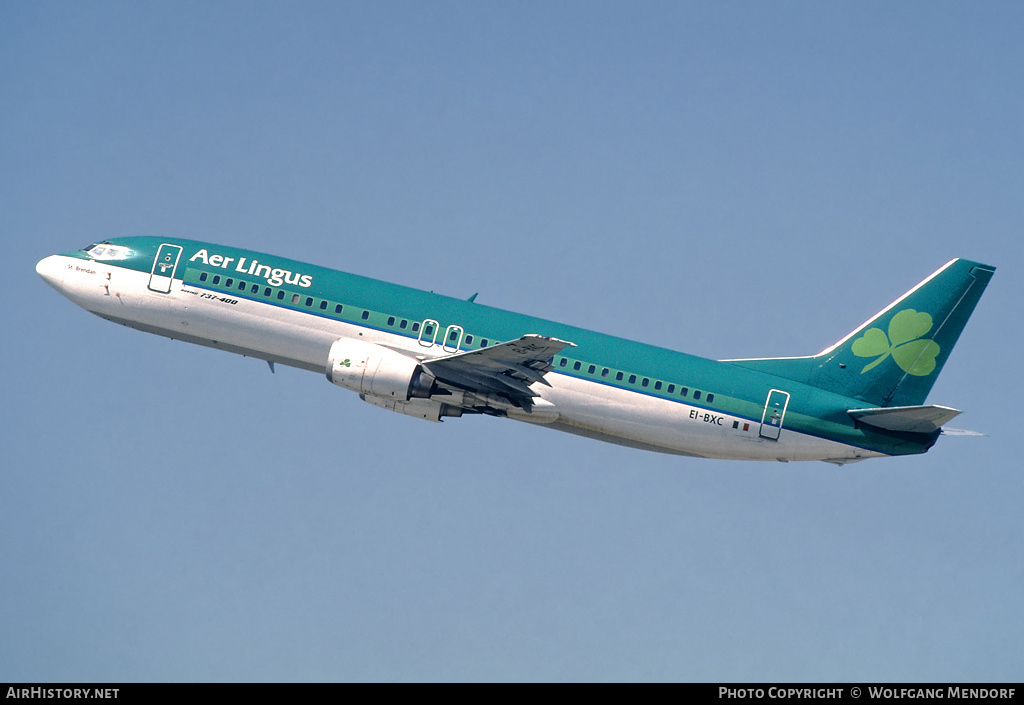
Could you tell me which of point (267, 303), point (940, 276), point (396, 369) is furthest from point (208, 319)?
point (940, 276)

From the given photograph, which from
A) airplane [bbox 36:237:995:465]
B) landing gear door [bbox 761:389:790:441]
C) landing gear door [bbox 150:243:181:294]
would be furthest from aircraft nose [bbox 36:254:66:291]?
landing gear door [bbox 761:389:790:441]

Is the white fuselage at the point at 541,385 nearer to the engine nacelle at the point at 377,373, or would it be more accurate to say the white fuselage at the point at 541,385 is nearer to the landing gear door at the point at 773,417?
the landing gear door at the point at 773,417

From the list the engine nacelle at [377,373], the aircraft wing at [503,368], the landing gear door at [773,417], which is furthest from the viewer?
the landing gear door at [773,417]

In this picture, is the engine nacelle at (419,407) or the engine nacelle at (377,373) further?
the engine nacelle at (419,407)

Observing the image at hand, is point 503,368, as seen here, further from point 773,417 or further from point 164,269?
point 164,269

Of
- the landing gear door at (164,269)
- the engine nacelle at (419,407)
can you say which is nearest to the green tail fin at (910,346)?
the engine nacelle at (419,407)

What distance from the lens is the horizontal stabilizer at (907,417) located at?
42781 millimetres

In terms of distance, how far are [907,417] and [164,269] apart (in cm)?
3029

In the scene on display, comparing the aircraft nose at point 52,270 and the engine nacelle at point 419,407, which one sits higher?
the aircraft nose at point 52,270

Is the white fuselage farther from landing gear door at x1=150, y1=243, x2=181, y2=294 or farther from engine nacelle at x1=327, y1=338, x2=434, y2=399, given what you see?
engine nacelle at x1=327, y1=338, x2=434, y2=399

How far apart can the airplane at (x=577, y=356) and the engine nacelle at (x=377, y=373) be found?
128mm

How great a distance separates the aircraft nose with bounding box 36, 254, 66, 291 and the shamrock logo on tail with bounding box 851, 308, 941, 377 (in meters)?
33.5

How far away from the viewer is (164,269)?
4753cm

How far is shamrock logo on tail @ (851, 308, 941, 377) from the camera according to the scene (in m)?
47.0
